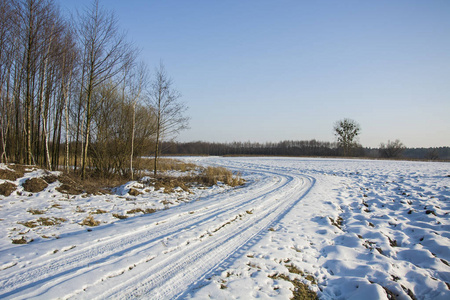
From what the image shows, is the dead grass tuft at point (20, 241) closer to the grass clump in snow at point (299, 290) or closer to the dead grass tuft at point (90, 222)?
the dead grass tuft at point (90, 222)

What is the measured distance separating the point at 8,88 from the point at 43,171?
29.2ft

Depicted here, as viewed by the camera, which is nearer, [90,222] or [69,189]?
[90,222]

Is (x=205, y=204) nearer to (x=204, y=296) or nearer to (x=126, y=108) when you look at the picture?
(x=204, y=296)

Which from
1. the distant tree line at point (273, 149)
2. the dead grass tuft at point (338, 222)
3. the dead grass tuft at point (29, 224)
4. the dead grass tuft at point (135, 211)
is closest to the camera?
the dead grass tuft at point (29, 224)

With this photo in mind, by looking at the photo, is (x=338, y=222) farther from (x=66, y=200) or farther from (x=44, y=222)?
(x=66, y=200)

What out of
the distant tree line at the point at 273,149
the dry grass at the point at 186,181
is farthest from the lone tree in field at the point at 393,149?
the dry grass at the point at 186,181

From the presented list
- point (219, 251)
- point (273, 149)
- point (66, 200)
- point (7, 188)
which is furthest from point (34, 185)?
point (273, 149)

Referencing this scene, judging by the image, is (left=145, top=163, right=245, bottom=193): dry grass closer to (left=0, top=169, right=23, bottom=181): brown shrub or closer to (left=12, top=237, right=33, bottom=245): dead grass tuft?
(left=0, top=169, right=23, bottom=181): brown shrub

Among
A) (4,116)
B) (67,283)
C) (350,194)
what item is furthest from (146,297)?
(4,116)

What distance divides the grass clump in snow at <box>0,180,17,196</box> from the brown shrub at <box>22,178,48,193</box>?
289 mm

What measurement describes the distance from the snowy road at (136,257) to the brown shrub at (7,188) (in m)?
4.24

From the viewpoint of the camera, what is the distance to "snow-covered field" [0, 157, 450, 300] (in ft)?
11.2

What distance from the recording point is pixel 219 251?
4.69 metres

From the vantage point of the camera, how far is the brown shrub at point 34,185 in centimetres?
776
